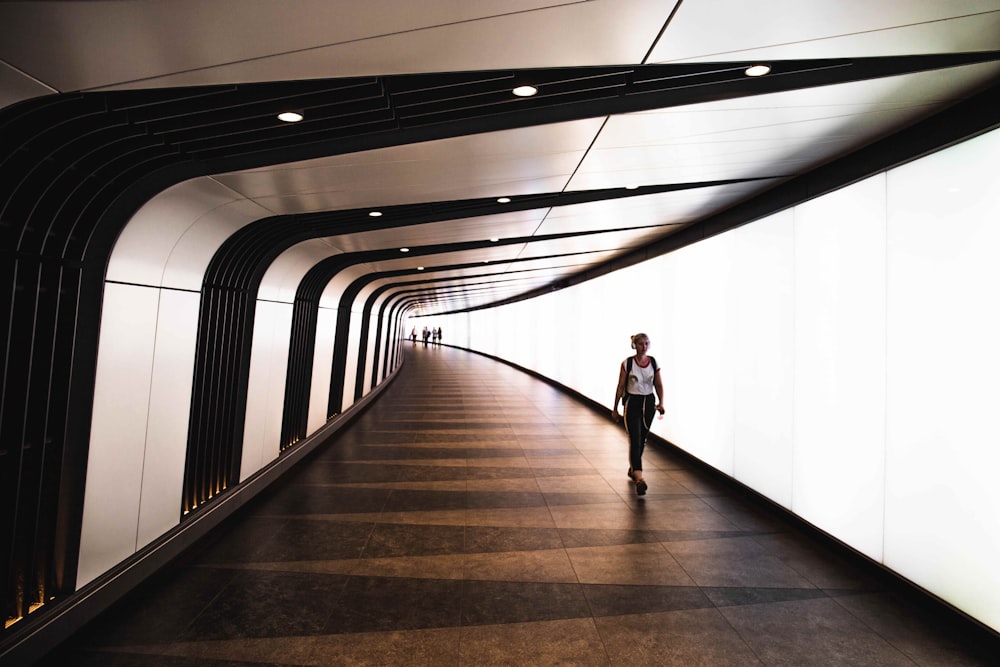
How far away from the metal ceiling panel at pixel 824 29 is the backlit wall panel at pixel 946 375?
3.50 ft

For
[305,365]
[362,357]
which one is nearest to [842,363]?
[305,365]

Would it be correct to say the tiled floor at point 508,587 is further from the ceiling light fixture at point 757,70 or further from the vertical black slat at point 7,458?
the ceiling light fixture at point 757,70

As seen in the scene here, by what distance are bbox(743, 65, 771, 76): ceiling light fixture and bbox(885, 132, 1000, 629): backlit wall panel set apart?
1438 mm

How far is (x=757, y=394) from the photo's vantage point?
248 inches

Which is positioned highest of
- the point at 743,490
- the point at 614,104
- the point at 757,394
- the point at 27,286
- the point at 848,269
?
the point at 614,104

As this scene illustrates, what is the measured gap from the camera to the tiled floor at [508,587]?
3.40 metres

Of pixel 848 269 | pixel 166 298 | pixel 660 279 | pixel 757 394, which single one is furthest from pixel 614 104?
pixel 660 279

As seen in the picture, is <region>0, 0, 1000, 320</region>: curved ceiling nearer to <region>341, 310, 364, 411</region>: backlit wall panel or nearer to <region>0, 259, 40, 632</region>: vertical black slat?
<region>0, 259, 40, 632</region>: vertical black slat

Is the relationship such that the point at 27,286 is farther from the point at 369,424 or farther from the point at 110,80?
the point at 369,424

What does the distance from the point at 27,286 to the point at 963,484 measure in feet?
18.1

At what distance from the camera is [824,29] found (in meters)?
2.65

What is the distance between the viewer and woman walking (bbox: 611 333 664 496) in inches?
264

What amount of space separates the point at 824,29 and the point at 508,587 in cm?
378

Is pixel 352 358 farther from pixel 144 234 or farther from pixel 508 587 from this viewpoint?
pixel 508 587
